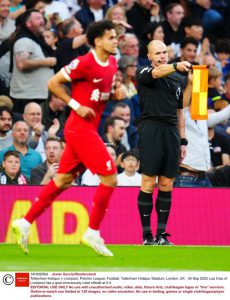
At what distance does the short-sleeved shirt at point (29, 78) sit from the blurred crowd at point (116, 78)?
0.01 metres

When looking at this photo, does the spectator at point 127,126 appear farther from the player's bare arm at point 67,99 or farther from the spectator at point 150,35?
the player's bare arm at point 67,99

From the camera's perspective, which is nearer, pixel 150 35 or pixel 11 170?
pixel 11 170

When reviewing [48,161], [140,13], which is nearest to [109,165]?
[48,161]

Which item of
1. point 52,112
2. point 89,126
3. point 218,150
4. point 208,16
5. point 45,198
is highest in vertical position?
point 208,16

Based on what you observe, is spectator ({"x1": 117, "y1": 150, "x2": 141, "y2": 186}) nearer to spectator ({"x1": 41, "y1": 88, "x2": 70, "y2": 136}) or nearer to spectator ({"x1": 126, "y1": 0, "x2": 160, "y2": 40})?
spectator ({"x1": 41, "y1": 88, "x2": 70, "y2": 136})

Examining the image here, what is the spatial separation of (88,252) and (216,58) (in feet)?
28.8

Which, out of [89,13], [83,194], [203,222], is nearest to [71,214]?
[83,194]

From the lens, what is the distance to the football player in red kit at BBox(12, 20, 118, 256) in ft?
35.2

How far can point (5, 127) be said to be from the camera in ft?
52.1

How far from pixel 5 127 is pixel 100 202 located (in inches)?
207

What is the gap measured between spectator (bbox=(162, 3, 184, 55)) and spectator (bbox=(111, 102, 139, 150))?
282 cm

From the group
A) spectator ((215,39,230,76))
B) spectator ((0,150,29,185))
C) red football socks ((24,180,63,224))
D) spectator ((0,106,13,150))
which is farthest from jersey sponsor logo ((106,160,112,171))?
spectator ((215,39,230,76))

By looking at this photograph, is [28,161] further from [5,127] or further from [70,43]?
[70,43]

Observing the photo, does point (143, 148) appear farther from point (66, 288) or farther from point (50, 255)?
point (66, 288)
